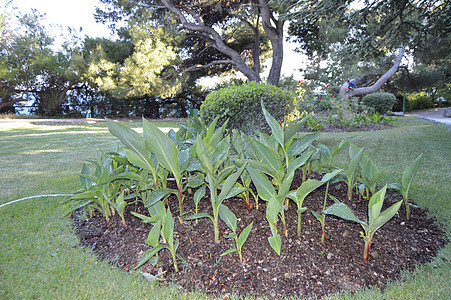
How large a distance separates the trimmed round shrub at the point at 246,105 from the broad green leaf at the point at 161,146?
236cm

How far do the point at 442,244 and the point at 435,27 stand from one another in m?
4.79

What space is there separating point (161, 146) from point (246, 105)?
2693 mm

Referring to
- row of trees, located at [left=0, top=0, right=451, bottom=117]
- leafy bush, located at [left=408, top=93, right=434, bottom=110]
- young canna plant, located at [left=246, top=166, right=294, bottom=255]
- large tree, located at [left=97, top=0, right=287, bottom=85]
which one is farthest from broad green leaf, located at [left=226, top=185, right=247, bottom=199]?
leafy bush, located at [left=408, top=93, right=434, bottom=110]

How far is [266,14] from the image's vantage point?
13.2 meters

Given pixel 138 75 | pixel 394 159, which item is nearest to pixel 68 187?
pixel 394 159

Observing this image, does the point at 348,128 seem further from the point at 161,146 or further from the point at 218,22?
the point at 218,22

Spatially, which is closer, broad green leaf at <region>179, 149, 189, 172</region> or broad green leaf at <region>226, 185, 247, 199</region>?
broad green leaf at <region>226, 185, 247, 199</region>

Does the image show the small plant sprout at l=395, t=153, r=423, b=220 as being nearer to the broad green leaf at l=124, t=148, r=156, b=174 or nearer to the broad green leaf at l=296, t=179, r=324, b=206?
the broad green leaf at l=296, t=179, r=324, b=206

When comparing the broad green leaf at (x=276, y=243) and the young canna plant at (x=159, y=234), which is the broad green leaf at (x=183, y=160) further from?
the broad green leaf at (x=276, y=243)

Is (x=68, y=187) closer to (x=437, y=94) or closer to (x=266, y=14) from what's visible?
(x=266, y=14)

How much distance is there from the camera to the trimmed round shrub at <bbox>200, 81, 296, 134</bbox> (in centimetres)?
400

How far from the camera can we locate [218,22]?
54.4 ft

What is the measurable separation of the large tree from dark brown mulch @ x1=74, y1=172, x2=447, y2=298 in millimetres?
13591

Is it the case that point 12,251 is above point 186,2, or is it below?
below
